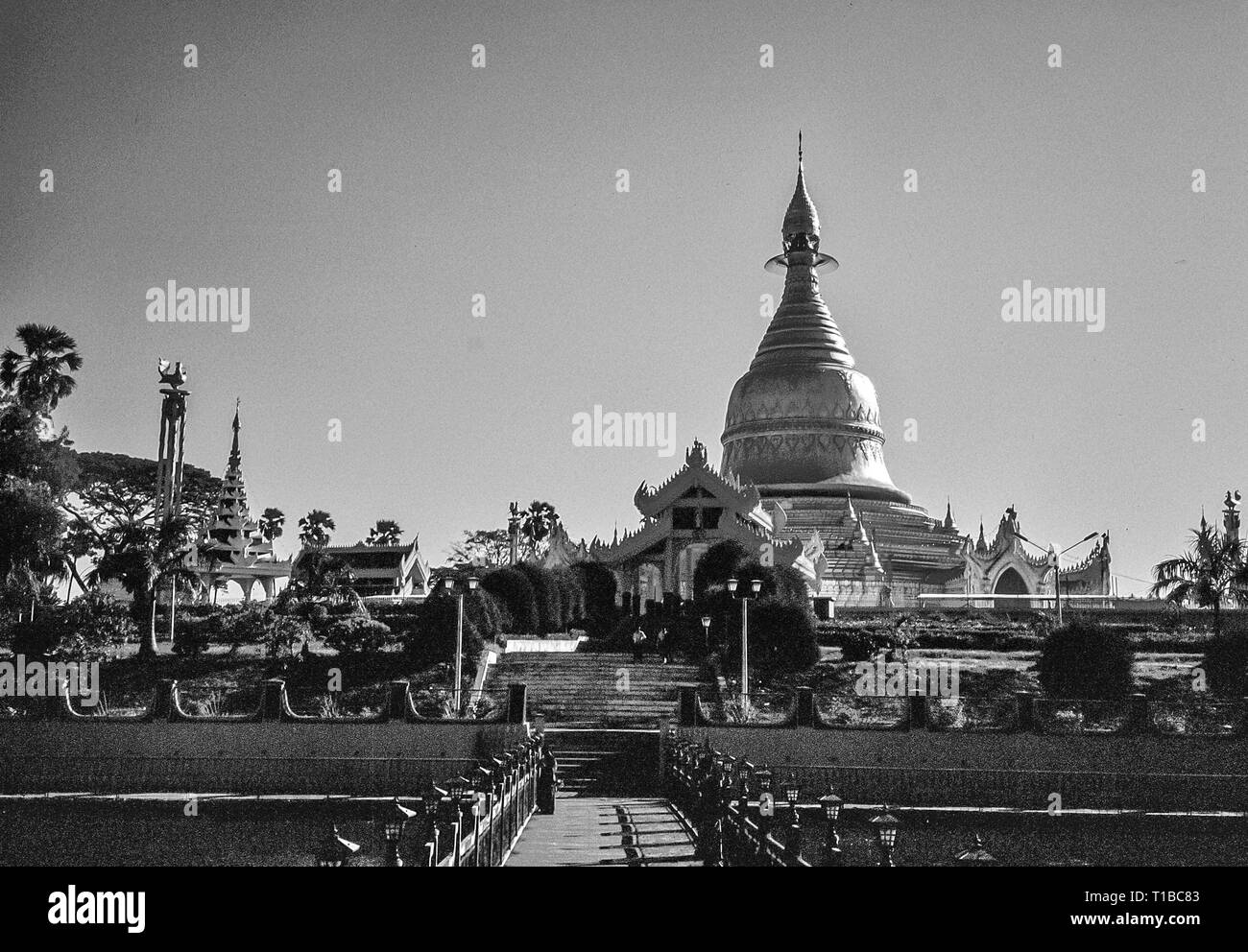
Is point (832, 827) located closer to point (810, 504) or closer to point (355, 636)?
point (355, 636)

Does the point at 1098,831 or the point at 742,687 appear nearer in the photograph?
the point at 1098,831

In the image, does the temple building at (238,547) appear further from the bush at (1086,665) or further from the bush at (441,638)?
the bush at (1086,665)

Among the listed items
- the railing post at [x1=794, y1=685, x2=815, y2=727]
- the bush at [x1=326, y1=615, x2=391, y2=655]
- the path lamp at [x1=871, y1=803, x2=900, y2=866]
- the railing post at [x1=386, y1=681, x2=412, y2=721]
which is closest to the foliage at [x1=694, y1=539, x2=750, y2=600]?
the bush at [x1=326, y1=615, x2=391, y2=655]

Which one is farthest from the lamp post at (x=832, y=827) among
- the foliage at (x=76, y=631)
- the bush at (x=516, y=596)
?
the bush at (x=516, y=596)

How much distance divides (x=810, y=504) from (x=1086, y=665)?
26.2m

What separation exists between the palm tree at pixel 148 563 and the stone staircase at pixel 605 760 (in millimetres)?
13963

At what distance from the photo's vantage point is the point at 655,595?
44.6m

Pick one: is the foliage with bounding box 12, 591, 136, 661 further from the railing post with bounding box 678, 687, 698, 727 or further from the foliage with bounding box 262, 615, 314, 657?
the railing post with bounding box 678, 687, 698, 727

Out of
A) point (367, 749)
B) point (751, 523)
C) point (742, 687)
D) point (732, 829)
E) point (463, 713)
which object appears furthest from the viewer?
point (751, 523)
